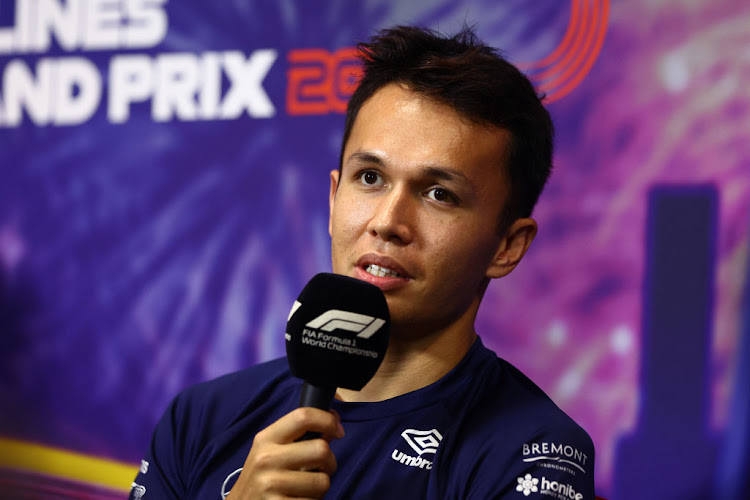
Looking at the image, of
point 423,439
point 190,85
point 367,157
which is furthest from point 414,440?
point 190,85

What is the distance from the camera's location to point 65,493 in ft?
9.15

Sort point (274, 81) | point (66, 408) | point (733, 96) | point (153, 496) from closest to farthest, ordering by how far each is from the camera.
→ 1. point (153, 496)
2. point (733, 96)
3. point (274, 81)
4. point (66, 408)

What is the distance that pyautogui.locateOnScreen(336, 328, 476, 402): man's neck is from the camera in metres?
1.40

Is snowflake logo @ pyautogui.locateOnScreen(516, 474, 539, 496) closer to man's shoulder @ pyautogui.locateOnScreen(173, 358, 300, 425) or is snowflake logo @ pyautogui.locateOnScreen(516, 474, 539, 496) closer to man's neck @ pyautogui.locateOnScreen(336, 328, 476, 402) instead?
man's neck @ pyautogui.locateOnScreen(336, 328, 476, 402)

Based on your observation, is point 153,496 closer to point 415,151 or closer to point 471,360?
point 471,360

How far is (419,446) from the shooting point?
133 centimetres

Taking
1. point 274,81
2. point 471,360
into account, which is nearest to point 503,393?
point 471,360

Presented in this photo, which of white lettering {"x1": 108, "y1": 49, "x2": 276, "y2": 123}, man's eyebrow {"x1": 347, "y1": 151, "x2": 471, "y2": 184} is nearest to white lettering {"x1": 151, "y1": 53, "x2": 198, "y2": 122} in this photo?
white lettering {"x1": 108, "y1": 49, "x2": 276, "y2": 123}

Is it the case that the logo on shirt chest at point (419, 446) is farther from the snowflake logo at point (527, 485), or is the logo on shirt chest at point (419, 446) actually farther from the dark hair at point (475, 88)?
the dark hair at point (475, 88)

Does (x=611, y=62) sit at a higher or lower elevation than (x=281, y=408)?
higher

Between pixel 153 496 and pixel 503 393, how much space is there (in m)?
0.60

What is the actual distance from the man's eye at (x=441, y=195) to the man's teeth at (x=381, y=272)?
0.14 m

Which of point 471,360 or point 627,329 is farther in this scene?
point 627,329

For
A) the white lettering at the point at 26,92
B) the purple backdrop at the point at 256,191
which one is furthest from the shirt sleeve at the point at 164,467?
the white lettering at the point at 26,92
